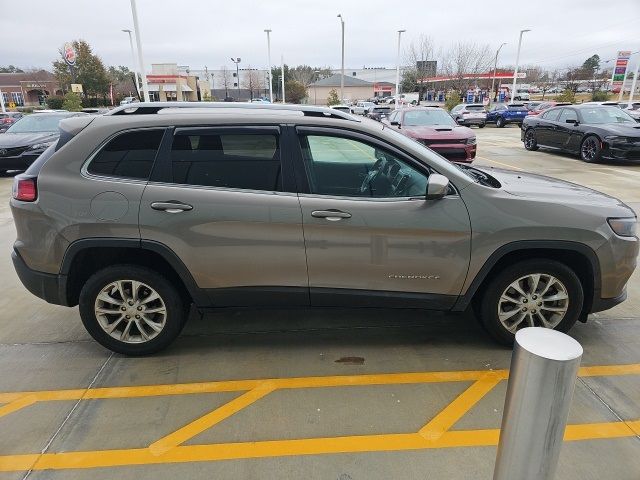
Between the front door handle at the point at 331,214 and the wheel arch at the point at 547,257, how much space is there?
3.43ft

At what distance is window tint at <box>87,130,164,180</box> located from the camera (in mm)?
3213

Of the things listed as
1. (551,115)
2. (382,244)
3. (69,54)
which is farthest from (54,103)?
(382,244)

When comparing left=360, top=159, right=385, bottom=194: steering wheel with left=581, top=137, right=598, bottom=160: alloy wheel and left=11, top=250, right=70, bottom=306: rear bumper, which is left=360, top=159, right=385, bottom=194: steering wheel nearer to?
left=11, top=250, right=70, bottom=306: rear bumper

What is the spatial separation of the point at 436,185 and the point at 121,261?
89.9 inches

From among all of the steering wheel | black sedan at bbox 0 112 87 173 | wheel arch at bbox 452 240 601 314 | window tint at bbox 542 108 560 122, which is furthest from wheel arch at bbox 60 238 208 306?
window tint at bbox 542 108 560 122

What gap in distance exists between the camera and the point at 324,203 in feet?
10.3

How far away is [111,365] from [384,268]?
6.90 ft

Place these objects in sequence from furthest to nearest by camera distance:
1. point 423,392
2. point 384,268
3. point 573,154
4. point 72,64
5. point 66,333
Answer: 1. point 72,64
2. point 573,154
3. point 66,333
4. point 384,268
5. point 423,392

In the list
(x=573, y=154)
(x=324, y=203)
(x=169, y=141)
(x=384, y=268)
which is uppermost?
(x=169, y=141)

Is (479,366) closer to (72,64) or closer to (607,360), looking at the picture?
(607,360)

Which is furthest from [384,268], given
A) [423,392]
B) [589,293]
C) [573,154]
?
[573,154]

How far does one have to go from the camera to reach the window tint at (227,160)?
3.21 meters

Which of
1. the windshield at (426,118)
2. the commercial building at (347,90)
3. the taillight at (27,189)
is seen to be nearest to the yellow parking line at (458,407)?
the taillight at (27,189)

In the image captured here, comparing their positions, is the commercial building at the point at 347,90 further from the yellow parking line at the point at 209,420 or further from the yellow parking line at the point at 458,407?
the yellow parking line at the point at 209,420
